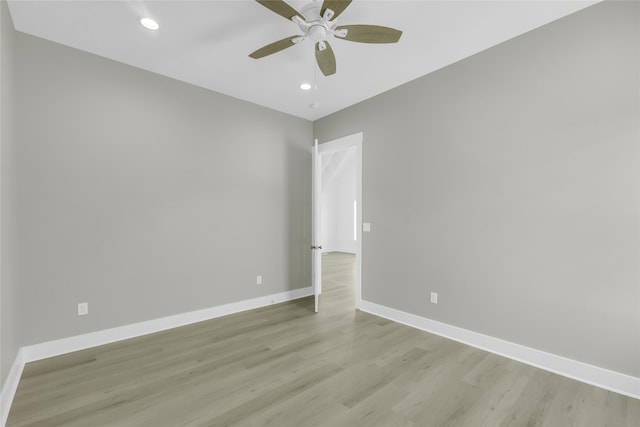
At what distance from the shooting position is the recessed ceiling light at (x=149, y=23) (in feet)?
7.68

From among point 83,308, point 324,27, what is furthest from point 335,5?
point 83,308

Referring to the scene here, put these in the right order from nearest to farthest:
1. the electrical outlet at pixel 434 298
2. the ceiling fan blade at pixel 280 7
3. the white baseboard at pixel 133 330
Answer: the ceiling fan blade at pixel 280 7 → the white baseboard at pixel 133 330 → the electrical outlet at pixel 434 298

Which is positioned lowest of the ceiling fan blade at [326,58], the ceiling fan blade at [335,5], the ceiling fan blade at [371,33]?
the ceiling fan blade at [326,58]

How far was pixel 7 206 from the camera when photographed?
2.12 m

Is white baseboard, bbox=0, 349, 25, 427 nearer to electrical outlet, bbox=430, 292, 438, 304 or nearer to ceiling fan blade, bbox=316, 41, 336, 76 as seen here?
ceiling fan blade, bbox=316, 41, 336, 76

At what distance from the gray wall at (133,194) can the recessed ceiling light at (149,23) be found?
89cm

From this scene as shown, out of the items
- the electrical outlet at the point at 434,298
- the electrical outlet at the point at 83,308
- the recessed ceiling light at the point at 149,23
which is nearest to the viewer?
the recessed ceiling light at the point at 149,23

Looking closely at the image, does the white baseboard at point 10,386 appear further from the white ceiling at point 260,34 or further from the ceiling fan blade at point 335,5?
the ceiling fan blade at point 335,5

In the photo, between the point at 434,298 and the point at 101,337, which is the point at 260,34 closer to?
the point at 434,298

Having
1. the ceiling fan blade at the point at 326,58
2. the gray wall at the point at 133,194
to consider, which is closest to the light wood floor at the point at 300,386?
A: the gray wall at the point at 133,194

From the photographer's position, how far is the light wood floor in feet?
6.04

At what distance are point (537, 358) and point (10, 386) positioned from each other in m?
4.29

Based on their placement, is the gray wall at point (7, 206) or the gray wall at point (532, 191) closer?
the gray wall at point (7, 206)

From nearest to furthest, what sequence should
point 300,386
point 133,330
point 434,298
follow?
point 300,386
point 133,330
point 434,298
